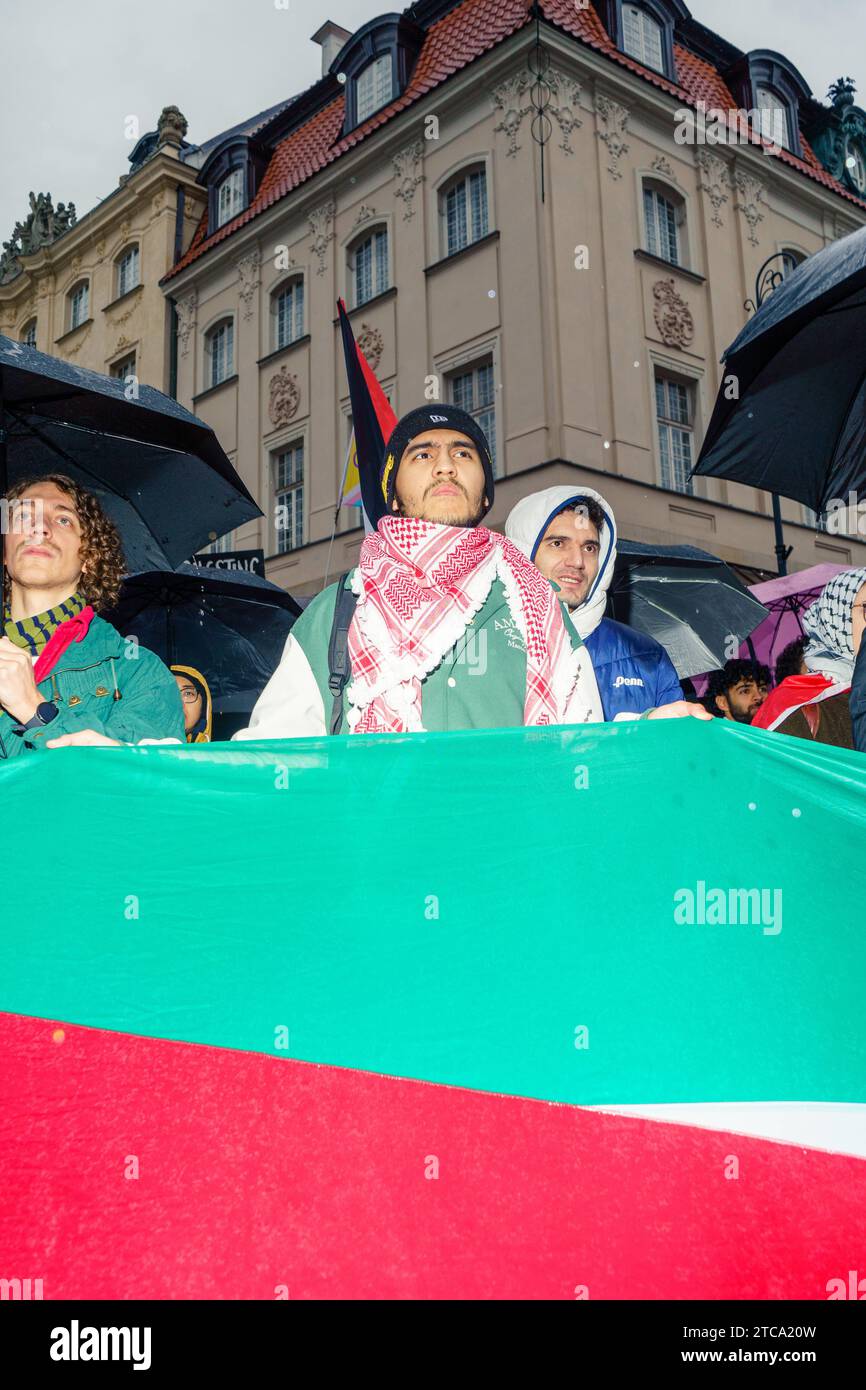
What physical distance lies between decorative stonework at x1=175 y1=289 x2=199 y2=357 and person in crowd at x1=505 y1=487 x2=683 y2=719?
714 inches

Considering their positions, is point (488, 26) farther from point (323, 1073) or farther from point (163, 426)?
point (323, 1073)

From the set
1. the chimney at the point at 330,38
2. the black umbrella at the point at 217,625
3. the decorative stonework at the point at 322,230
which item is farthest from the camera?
the chimney at the point at 330,38

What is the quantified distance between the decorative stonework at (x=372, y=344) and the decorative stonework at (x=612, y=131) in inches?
157

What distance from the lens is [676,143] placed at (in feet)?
52.6

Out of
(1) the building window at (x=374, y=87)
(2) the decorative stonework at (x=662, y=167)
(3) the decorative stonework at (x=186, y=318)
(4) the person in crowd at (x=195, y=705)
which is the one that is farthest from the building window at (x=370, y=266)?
(4) the person in crowd at (x=195, y=705)

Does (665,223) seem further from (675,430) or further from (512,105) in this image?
(675,430)

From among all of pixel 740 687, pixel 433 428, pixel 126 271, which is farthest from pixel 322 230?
pixel 433 428

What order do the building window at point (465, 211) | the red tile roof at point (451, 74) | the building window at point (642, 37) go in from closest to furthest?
the red tile roof at point (451, 74)
the building window at point (465, 211)
the building window at point (642, 37)

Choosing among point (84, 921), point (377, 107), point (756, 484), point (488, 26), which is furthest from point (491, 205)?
point (84, 921)

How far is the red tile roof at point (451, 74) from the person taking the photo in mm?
15047

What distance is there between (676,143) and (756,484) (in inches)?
526

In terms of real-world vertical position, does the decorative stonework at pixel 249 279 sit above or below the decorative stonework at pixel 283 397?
above
